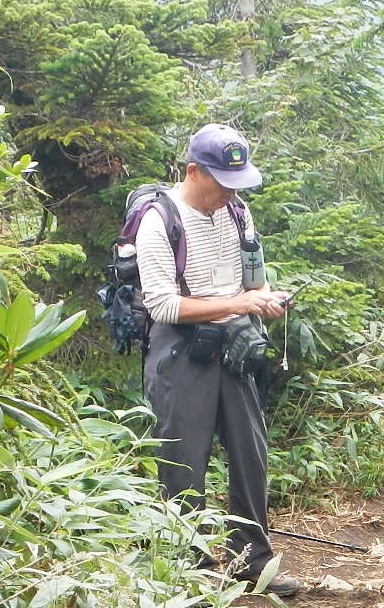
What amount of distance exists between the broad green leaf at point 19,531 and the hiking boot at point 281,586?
100 inches

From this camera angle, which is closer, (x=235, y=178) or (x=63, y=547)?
(x=63, y=547)

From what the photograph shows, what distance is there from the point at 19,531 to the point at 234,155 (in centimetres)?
252

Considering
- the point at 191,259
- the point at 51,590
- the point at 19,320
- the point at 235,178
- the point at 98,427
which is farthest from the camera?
the point at 191,259

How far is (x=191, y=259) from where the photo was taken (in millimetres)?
4613

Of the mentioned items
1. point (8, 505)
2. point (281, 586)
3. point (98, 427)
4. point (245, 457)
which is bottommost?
point (281, 586)

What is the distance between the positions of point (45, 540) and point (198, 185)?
2.32 meters

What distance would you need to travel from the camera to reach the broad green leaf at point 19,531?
2447 mm

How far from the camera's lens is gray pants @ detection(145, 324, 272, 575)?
4.68 metres

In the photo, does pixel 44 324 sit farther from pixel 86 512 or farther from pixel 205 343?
pixel 205 343

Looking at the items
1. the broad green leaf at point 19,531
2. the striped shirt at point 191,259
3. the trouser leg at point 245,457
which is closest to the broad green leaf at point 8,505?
the broad green leaf at point 19,531

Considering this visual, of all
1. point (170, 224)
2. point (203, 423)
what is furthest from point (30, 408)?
point (203, 423)

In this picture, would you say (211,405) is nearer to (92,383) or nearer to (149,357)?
(149,357)

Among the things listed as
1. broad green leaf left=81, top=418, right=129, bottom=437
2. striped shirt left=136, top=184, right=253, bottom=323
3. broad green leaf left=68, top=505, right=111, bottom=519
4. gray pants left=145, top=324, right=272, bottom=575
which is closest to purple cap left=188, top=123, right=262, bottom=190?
striped shirt left=136, top=184, right=253, bottom=323

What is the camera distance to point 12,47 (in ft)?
19.6
